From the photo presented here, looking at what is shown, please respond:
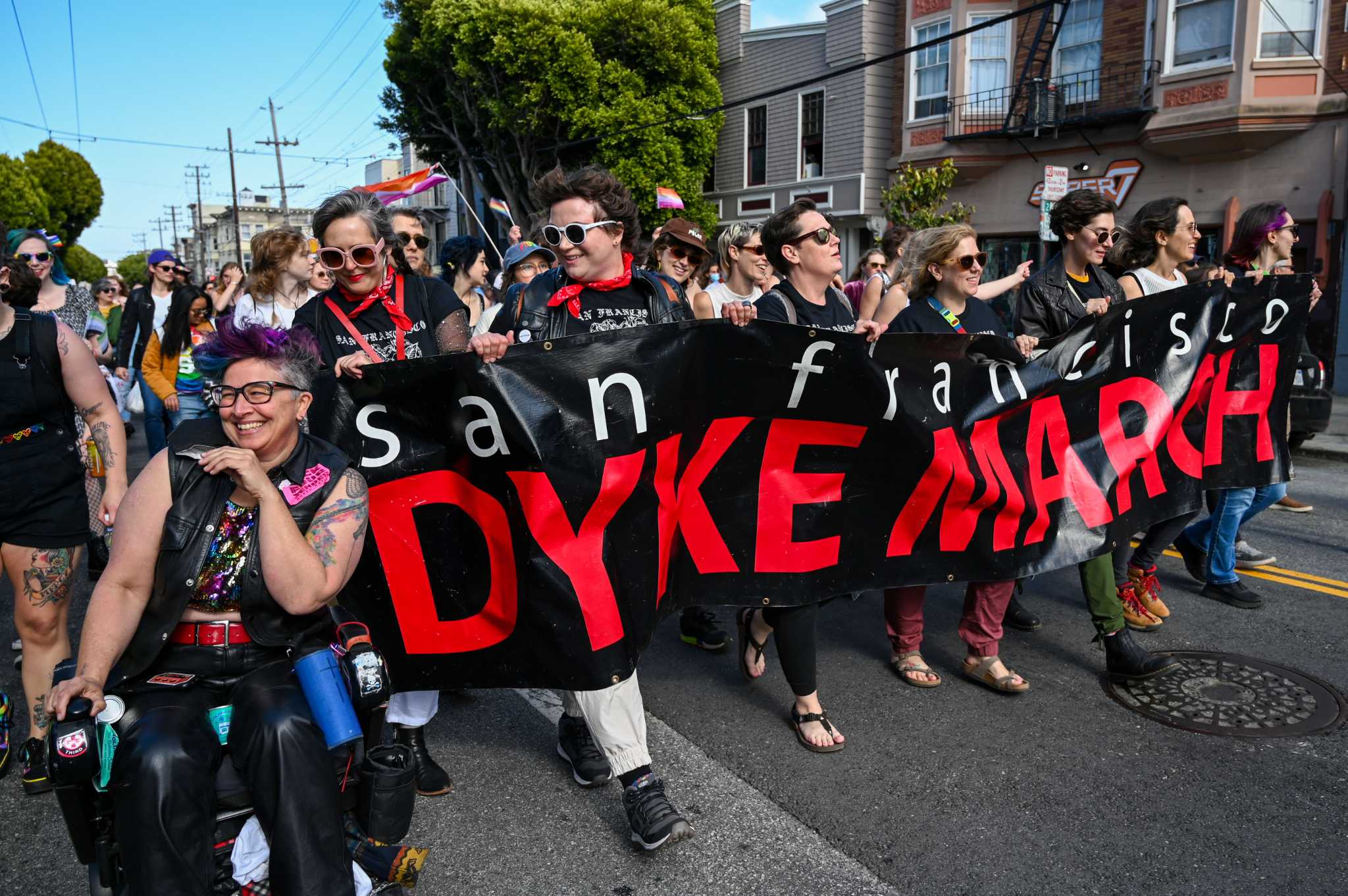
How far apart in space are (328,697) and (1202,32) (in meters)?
18.0

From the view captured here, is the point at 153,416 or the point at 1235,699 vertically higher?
the point at 153,416

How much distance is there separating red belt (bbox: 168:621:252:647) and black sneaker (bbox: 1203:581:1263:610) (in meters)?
4.73

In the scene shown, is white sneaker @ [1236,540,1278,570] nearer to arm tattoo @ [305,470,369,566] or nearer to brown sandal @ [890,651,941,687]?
brown sandal @ [890,651,941,687]

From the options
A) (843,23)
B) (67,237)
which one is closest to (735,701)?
(843,23)

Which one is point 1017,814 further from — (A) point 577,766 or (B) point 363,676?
(B) point 363,676

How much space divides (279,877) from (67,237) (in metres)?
65.5

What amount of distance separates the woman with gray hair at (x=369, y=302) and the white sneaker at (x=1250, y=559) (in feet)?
15.6

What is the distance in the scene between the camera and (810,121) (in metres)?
25.4

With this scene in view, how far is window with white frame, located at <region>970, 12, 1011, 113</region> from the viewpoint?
2009 centimetres

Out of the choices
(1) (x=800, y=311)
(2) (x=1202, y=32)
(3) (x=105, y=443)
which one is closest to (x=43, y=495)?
(3) (x=105, y=443)

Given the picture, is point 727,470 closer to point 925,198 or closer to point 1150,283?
point 1150,283

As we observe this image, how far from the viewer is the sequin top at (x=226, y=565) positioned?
261cm

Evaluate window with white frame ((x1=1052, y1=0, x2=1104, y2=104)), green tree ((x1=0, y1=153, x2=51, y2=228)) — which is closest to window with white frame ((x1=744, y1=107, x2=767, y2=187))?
window with white frame ((x1=1052, y1=0, x2=1104, y2=104))

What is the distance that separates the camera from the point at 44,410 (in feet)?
11.7
